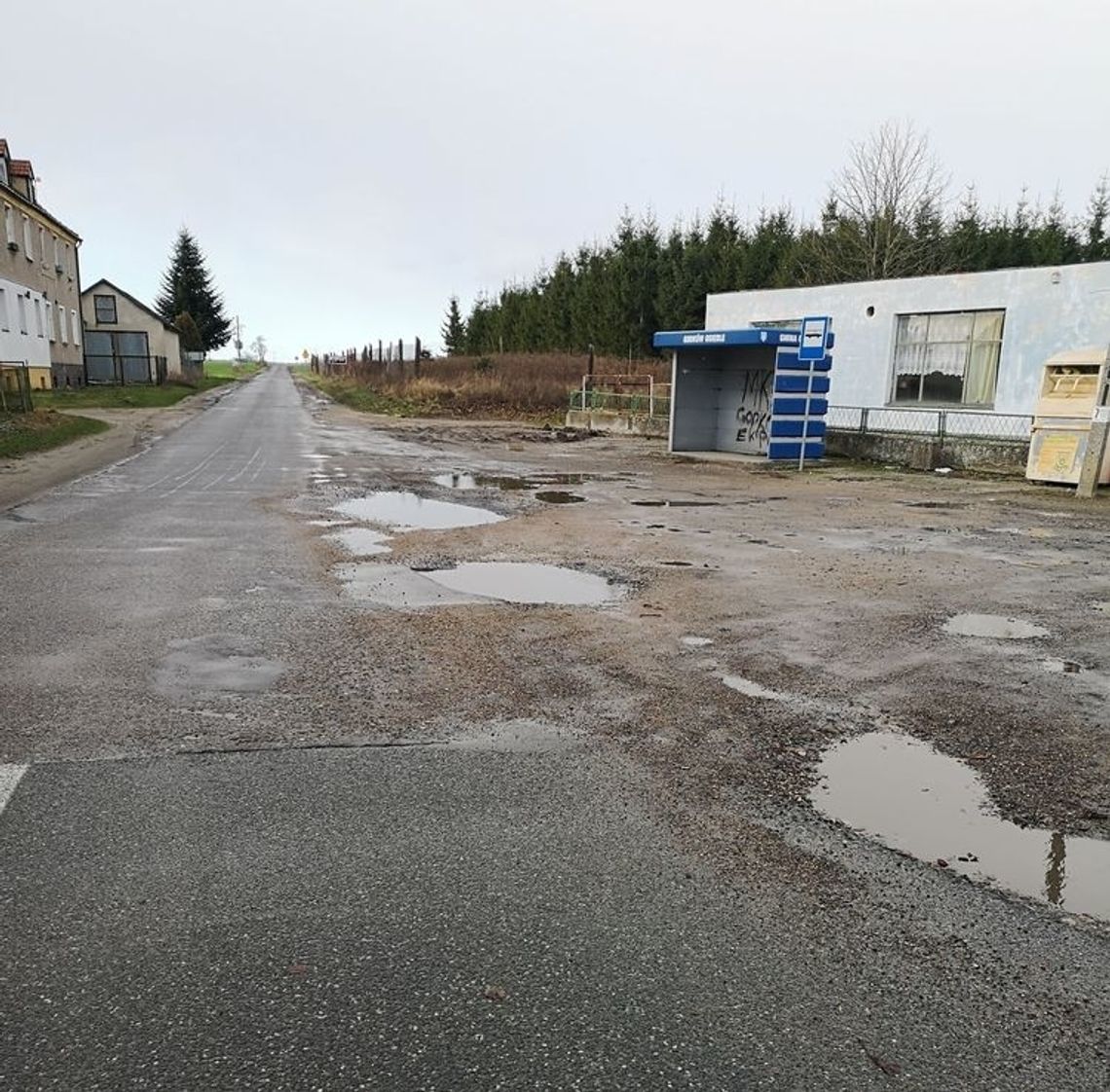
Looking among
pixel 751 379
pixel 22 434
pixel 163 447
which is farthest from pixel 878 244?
pixel 22 434

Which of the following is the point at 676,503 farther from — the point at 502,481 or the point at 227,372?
the point at 227,372

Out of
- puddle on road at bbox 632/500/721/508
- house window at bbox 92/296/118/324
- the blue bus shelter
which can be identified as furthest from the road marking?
house window at bbox 92/296/118/324

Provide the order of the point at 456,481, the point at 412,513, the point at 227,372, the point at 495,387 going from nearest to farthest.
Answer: the point at 412,513 < the point at 456,481 < the point at 495,387 < the point at 227,372

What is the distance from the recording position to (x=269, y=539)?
10375 mm

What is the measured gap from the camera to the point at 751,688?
569 cm

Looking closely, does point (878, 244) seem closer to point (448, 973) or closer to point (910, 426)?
point (910, 426)

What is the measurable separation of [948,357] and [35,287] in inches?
1416

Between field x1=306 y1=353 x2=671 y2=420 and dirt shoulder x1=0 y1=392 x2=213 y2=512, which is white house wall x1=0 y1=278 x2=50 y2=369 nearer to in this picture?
dirt shoulder x1=0 y1=392 x2=213 y2=512

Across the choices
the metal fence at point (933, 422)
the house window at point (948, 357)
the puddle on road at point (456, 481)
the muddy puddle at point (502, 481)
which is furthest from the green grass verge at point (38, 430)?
the house window at point (948, 357)

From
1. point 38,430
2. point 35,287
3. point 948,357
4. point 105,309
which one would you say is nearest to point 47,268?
point 35,287

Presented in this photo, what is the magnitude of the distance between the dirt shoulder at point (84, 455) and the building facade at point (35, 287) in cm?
475

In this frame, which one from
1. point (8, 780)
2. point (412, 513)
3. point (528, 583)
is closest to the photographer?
point (8, 780)

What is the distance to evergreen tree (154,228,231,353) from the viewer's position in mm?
77438

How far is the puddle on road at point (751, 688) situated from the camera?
553cm
